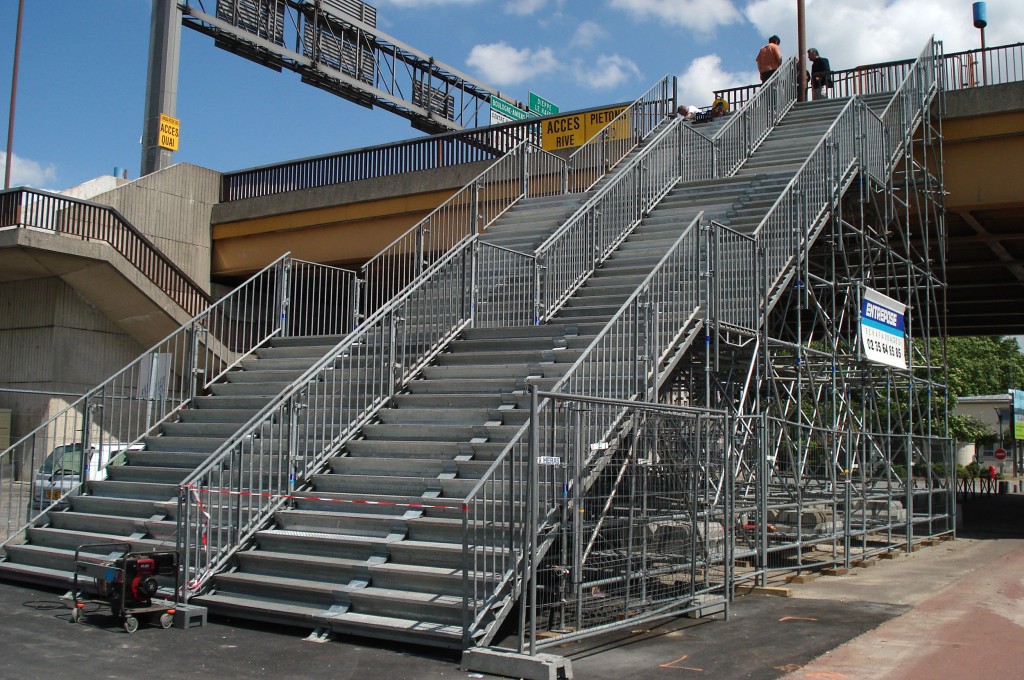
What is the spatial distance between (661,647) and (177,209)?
2118 centimetres

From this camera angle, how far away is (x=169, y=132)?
82.2 feet

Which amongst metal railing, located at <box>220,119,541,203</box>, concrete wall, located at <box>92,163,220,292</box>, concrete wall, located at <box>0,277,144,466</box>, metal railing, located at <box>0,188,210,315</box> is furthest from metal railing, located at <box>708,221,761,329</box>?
concrete wall, located at <box>92,163,220,292</box>

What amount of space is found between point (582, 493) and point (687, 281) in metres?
→ 4.60

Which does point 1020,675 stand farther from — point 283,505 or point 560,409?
point 283,505

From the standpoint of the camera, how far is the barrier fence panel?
26.9 ft

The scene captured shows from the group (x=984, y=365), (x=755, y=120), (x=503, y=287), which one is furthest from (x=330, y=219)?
(x=984, y=365)

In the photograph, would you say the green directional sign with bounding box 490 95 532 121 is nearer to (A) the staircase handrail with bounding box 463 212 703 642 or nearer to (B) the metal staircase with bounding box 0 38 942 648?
(B) the metal staircase with bounding box 0 38 942 648

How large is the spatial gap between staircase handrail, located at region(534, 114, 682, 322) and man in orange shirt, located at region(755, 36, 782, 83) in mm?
6431

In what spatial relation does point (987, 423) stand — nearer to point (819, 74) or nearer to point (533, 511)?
point (819, 74)

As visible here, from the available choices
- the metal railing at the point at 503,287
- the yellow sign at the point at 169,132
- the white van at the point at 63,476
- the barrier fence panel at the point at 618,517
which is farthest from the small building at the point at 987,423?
the white van at the point at 63,476

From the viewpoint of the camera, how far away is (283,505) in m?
10.7

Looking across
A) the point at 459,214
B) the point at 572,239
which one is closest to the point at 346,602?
the point at 572,239

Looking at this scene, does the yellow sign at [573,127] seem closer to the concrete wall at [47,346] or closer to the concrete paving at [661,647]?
the concrete wall at [47,346]

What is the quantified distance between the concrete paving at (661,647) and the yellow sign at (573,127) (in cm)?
1356
